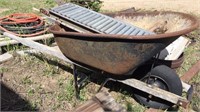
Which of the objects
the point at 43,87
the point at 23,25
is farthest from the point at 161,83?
the point at 23,25

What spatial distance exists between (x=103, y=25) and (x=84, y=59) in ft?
1.67

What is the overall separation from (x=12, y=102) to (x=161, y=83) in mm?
1935

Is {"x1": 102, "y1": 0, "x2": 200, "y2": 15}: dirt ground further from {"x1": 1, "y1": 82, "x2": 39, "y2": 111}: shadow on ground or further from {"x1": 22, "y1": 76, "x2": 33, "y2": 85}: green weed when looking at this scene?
{"x1": 1, "y1": 82, "x2": 39, "y2": 111}: shadow on ground

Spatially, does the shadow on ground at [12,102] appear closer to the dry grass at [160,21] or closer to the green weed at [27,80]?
the green weed at [27,80]

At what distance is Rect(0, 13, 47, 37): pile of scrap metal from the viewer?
506 cm

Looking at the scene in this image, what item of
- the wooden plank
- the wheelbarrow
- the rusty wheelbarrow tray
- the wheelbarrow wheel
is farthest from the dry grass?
the wooden plank

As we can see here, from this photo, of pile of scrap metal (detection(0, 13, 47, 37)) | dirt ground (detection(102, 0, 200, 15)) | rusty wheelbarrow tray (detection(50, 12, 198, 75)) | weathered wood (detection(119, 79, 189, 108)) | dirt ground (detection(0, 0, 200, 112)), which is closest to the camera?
rusty wheelbarrow tray (detection(50, 12, 198, 75))

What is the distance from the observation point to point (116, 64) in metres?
3.41

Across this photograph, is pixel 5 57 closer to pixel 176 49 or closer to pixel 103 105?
pixel 103 105

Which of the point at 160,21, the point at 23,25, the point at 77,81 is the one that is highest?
the point at 160,21

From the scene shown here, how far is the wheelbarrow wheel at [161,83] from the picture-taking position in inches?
144

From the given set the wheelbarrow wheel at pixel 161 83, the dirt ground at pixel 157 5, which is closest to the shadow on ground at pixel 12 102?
the wheelbarrow wheel at pixel 161 83

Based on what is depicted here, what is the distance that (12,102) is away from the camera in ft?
12.8

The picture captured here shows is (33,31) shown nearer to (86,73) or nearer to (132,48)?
(86,73)
